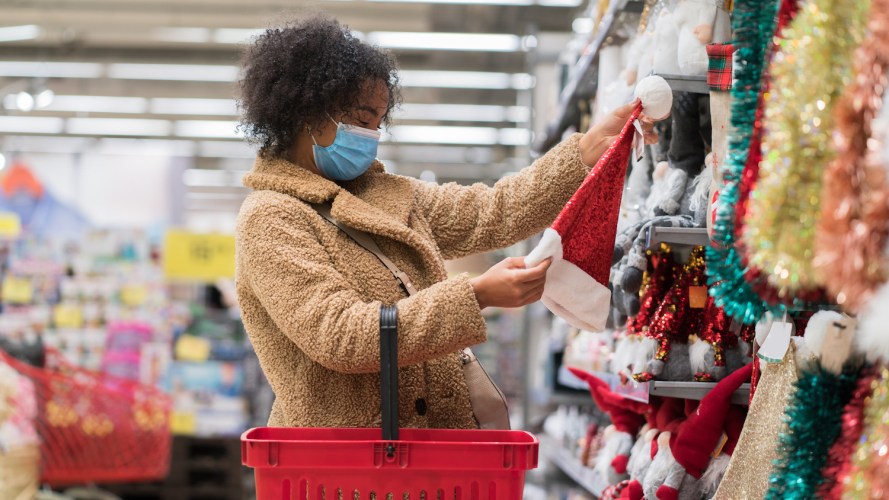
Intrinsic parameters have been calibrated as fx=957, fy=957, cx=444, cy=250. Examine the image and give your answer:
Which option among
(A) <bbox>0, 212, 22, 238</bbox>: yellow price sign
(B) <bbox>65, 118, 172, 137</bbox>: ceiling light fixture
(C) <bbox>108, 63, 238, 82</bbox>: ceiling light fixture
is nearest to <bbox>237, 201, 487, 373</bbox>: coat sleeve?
(A) <bbox>0, 212, 22, 238</bbox>: yellow price sign

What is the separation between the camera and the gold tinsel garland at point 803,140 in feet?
3.30

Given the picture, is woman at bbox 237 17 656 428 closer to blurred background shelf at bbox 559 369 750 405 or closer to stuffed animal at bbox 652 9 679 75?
stuffed animal at bbox 652 9 679 75

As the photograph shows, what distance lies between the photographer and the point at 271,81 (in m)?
2.14

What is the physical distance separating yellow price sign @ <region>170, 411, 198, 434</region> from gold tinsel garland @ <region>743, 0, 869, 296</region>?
5.58 meters

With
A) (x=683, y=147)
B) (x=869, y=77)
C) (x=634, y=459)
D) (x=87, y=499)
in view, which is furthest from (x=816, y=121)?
(x=87, y=499)

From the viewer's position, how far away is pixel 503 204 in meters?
2.26

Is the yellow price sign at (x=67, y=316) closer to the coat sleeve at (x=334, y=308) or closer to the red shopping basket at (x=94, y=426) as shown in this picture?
the red shopping basket at (x=94, y=426)

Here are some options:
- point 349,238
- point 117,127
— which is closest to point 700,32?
point 349,238

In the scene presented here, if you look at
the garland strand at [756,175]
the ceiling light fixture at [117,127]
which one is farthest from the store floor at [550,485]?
the ceiling light fixture at [117,127]

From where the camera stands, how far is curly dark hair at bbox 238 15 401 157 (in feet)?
6.82

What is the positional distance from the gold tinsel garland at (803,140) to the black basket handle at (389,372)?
773 millimetres

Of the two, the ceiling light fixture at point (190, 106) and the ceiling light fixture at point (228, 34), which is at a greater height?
the ceiling light fixture at point (228, 34)

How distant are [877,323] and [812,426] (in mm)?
266

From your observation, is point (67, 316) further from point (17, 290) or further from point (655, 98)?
point (655, 98)
